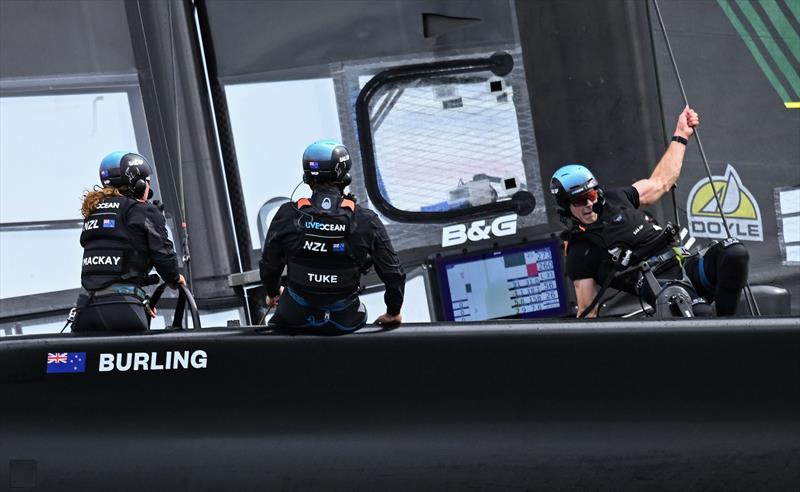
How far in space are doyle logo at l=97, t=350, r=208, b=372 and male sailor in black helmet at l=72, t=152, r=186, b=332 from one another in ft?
0.90

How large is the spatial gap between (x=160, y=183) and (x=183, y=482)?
2.28 m

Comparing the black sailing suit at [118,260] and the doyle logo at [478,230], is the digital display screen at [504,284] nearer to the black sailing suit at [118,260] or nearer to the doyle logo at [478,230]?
the doyle logo at [478,230]

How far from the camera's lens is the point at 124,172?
18.1 ft

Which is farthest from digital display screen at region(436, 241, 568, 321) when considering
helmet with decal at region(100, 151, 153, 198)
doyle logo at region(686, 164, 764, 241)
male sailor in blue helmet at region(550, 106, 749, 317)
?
helmet with decal at region(100, 151, 153, 198)

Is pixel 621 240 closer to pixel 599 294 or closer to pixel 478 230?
pixel 599 294

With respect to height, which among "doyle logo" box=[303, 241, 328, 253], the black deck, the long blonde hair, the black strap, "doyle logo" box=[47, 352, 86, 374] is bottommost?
the black deck

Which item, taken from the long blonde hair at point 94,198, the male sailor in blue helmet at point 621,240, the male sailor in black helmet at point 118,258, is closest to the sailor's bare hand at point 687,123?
the male sailor in blue helmet at point 621,240

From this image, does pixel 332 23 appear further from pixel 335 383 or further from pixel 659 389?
pixel 659 389

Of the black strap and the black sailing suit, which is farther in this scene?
the black strap

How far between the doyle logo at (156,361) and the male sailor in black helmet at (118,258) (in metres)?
0.28

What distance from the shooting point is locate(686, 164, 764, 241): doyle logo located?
7.05 m

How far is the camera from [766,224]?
23.3ft

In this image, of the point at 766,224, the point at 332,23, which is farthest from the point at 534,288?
the point at 332,23

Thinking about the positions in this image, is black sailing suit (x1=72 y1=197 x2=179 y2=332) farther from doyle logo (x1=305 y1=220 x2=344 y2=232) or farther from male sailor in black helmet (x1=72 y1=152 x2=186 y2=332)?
doyle logo (x1=305 y1=220 x2=344 y2=232)
